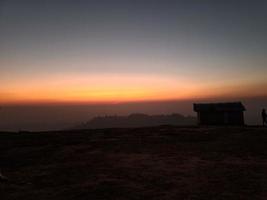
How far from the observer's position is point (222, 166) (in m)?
16.9

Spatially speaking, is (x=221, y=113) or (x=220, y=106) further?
(x=220, y=106)

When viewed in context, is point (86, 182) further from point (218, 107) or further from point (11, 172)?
point (218, 107)

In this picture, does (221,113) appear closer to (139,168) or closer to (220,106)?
(220,106)

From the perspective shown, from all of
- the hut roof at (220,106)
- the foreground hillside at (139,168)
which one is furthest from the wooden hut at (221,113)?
the foreground hillside at (139,168)

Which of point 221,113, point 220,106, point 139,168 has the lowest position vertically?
point 139,168

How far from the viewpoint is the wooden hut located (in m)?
44.2

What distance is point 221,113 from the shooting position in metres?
44.3

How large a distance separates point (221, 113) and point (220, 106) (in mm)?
973

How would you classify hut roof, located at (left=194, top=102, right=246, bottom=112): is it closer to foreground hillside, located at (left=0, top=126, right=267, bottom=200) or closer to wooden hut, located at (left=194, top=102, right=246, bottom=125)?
wooden hut, located at (left=194, top=102, right=246, bottom=125)

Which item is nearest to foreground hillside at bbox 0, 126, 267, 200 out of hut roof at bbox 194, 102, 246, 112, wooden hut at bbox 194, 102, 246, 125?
wooden hut at bbox 194, 102, 246, 125

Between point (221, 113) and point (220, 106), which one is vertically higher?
point (220, 106)

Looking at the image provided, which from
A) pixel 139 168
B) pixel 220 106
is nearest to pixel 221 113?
pixel 220 106

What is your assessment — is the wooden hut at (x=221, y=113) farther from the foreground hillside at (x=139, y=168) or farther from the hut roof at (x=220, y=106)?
the foreground hillside at (x=139, y=168)

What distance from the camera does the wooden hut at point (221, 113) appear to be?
44156 millimetres
